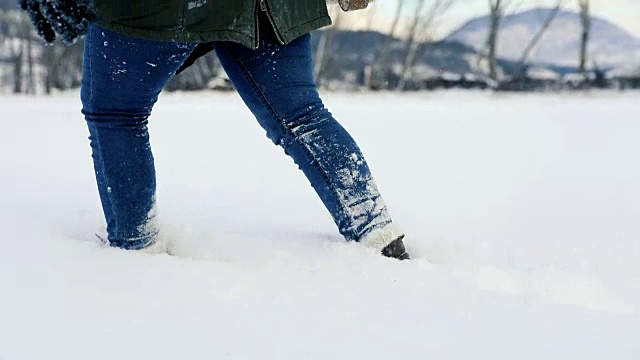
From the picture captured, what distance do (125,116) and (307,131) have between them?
13.1 inches

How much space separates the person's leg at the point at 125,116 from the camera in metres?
1.09

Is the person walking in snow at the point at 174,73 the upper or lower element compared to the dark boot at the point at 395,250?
upper

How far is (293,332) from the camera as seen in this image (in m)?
0.79

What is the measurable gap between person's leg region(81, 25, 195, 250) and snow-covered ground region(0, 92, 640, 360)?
0.08 meters

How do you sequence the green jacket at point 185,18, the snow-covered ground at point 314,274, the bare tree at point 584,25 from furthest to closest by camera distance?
1. the bare tree at point 584,25
2. the green jacket at point 185,18
3. the snow-covered ground at point 314,274

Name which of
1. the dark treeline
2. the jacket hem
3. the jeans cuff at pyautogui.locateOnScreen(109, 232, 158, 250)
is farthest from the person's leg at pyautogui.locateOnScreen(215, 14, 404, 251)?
the dark treeline

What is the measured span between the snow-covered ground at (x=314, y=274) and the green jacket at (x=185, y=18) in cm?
38

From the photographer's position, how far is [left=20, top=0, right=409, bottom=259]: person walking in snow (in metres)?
1.06

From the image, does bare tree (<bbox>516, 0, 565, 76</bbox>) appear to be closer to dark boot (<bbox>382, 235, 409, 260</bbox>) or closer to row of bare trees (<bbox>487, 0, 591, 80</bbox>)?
row of bare trees (<bbox>487, 0, 591, 80</bbox>)

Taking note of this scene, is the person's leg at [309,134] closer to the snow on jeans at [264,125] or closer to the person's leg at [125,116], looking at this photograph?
the snow on jeans at [264,125]

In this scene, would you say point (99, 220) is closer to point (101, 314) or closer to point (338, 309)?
point (101, 314)

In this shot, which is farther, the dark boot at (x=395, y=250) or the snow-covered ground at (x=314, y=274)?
the dark boot at (x=395, y=250)

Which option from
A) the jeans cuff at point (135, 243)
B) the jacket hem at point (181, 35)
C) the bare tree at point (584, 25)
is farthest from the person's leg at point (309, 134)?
the bare tree at point (584, 25)

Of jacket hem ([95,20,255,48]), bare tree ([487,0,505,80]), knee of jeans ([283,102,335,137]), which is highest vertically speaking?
jacket hem ([95,20,255,48])
